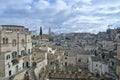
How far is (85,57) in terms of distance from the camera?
54.7m

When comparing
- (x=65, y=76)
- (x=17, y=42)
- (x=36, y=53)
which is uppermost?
(x=17, y=42)

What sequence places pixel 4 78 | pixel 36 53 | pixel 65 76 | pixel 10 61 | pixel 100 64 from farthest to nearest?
pixel 36 53 → pixel 100 64 → pixel 65 76 → pixel 10 61 → pixel 4 78

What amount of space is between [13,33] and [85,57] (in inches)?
1024

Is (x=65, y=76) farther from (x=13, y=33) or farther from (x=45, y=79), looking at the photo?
(x=13, y=33)

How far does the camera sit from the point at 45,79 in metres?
30.8

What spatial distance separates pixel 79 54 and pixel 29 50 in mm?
17482

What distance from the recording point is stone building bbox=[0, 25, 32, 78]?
28.5 metres

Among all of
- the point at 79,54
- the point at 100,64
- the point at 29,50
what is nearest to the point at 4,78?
the point at 29,50

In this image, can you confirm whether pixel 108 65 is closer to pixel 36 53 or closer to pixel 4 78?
pixel 36 53

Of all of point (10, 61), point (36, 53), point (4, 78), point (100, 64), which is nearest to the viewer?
point (4, 78)

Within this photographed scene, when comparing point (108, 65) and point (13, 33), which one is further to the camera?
point (108, 65)

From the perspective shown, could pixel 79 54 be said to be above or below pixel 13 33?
below

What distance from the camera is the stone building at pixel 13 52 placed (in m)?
28.5

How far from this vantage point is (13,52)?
3362cm
